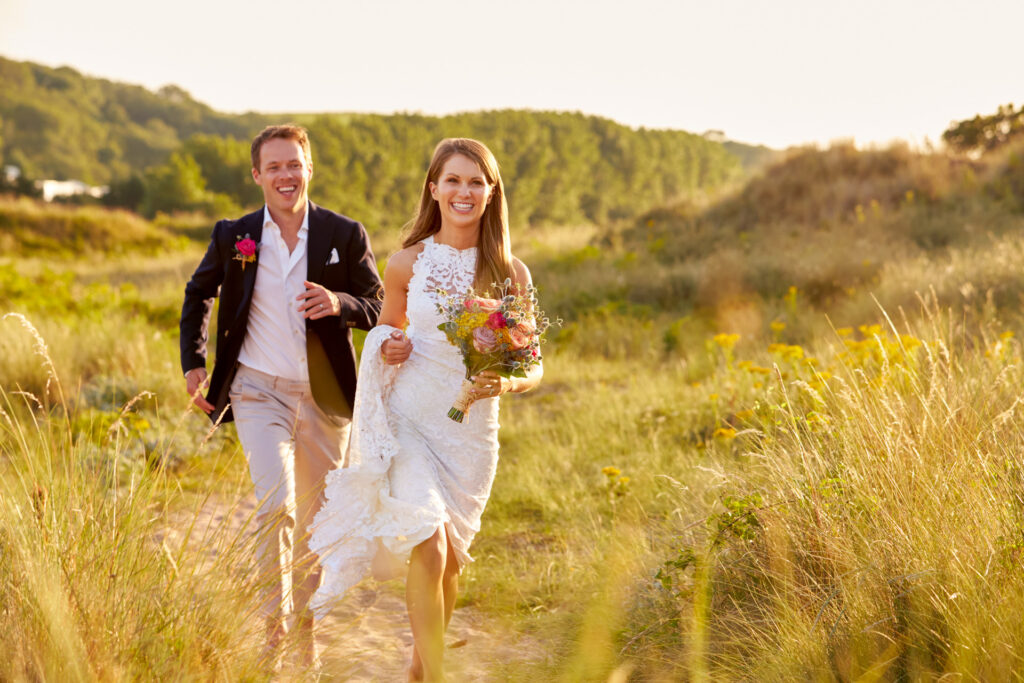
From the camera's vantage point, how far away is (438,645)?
3.27m

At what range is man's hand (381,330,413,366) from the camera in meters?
3.43

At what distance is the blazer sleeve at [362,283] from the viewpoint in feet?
13.5

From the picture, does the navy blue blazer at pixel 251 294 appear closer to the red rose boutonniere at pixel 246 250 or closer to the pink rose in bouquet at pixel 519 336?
the red rose boutonniere at pixel 246 250

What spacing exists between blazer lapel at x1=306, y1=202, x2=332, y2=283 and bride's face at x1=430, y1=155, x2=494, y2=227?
79cm

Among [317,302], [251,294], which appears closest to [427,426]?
[317,302]

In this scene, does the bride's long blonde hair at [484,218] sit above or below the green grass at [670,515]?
above

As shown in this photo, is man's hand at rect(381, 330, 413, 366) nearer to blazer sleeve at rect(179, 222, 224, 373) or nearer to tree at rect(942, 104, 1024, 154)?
blazer sleeve at rect(179, 222, 224, 373)

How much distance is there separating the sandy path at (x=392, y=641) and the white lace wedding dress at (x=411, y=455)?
0.40 metres

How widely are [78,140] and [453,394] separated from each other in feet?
348

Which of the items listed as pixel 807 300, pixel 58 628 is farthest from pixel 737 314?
pixel 58 628

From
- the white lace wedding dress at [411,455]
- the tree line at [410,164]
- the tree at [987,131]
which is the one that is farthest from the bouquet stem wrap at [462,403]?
the tree line at [410,164]

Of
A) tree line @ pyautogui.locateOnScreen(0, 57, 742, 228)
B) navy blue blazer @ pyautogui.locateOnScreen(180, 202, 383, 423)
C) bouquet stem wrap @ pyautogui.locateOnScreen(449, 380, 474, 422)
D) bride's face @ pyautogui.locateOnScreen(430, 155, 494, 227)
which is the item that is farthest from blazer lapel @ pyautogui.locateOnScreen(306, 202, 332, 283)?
tree line @ pyautogui.locateOnScreen(0, 57, 742, 228)

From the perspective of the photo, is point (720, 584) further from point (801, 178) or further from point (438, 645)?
point (801, 178)

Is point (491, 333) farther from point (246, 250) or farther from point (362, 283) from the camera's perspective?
point (246, 250)
